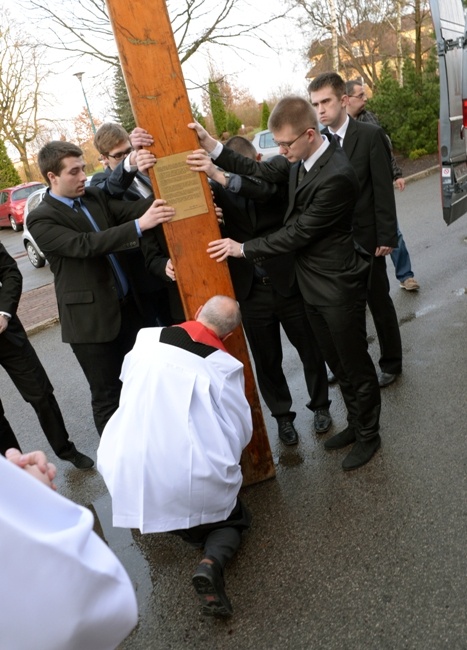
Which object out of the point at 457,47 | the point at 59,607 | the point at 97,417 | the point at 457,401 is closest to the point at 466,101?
the point at 457,47

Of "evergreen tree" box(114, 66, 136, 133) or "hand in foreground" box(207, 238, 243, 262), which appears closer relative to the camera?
"hand in foreground" box(207, 238, 243, 262)

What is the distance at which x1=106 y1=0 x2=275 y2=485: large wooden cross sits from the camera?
2.98 meters

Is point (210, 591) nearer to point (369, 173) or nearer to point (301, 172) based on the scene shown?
point (301, 172)

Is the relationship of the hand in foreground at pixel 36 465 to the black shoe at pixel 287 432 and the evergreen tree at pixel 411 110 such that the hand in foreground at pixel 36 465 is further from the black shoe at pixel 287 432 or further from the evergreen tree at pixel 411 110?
the evergreen tree at pixel 411 110

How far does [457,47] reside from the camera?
18.3 ft

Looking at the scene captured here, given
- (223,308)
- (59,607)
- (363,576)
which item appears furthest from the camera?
(223,308)

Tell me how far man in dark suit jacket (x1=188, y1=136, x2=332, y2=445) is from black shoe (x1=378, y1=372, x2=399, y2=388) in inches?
20.7

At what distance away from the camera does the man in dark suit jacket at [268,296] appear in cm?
362

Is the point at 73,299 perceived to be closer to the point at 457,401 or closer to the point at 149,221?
the point at 149,221

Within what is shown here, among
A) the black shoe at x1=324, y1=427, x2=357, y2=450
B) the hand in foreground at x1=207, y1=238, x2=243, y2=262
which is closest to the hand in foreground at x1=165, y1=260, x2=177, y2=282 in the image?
the hand in foreground at x1=207, y1=238, x2=243, y2=262

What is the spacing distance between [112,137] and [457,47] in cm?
355

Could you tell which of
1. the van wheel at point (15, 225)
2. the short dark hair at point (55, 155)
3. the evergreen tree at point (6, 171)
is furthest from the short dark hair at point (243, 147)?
the evergreen tree at point (6, 171)

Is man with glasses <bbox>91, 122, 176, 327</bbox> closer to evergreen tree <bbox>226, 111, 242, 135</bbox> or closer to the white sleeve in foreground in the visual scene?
the white sleeve in foreground

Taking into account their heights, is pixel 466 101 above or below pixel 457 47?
below
